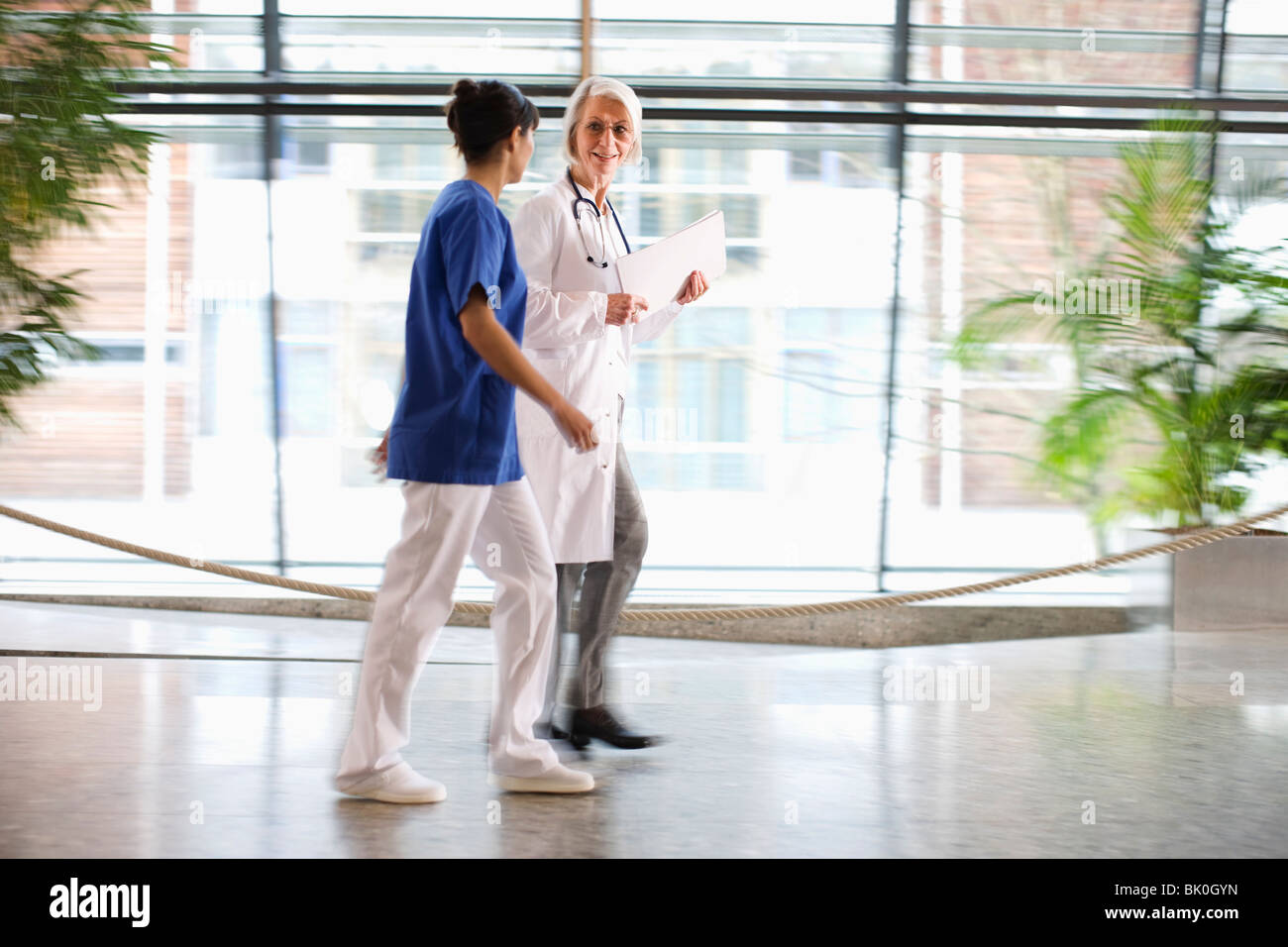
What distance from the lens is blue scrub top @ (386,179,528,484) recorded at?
2168mm

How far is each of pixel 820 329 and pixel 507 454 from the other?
11.0 feet

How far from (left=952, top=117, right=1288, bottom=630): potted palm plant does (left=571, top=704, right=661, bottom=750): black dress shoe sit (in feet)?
9.54

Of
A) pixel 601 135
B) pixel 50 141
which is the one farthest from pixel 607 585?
pixel 50 141

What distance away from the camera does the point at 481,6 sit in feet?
16.9

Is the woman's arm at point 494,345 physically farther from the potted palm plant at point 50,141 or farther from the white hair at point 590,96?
the potted palm plant at point 50,141

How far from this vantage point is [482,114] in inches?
90.0

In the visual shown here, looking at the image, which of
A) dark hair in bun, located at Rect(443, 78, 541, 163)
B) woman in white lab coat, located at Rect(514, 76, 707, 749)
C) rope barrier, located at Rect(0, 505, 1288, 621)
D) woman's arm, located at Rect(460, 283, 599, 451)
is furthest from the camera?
rope barrier, located at Rect(0, 505, 1288, 621)

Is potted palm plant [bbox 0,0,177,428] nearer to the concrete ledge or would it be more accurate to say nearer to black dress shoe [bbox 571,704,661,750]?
the concrete ledge

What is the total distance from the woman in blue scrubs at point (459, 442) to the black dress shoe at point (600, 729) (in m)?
0.41

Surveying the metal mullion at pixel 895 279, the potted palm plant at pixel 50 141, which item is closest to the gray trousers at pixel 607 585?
the potted palm plant at pixel 50 141

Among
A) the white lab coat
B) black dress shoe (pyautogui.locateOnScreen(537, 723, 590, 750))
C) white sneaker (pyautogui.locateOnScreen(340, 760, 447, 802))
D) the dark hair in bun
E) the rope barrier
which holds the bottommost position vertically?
black dress shoe (pyautogui.locateOnScreen(537, 723, 590, 750))

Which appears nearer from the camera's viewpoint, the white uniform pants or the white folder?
the white uniform pants

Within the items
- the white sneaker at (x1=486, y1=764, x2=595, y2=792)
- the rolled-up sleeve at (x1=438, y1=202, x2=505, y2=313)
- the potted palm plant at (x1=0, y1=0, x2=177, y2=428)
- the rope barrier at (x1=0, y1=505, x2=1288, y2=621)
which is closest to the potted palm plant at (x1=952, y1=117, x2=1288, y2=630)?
the rope barrier at (x1=0, y1=505, x2=1288, y2=621)
